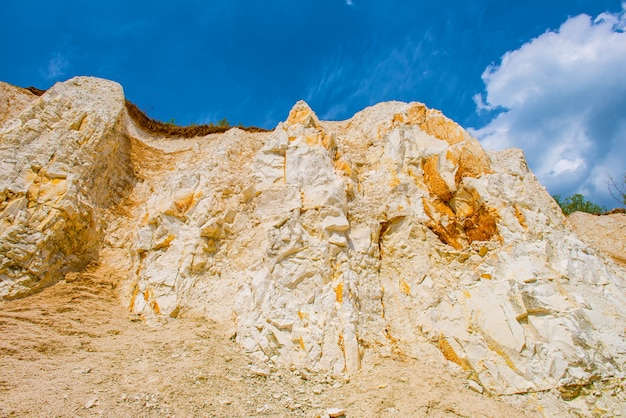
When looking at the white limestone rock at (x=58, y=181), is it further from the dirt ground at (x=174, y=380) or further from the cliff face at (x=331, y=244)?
the dirt ground at (x=174, y=380)

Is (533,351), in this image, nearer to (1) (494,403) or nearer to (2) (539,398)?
(2) (539,398)

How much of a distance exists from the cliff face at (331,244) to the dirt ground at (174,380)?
0.44 m

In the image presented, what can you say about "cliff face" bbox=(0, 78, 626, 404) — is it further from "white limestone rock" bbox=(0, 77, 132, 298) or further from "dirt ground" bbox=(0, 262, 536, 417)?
"dirt ground" bbox=(0, 262, 536, 417)

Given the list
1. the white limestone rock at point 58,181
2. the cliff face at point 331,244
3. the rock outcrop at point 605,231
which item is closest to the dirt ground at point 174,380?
the cliff face at point 331,244

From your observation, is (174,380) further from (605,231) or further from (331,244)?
(605,231)

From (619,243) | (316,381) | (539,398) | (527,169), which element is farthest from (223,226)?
(619,243)

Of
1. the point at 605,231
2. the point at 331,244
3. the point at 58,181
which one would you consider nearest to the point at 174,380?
the point at 331,244

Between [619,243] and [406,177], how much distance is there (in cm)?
1231

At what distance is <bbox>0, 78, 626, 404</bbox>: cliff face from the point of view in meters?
6.35

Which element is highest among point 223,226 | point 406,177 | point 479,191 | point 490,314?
point 406,177

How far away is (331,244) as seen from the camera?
7.87 m

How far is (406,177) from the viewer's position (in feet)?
32.5

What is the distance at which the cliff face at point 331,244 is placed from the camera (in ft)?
20.8

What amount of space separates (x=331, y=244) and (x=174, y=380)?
4173 millimetres
